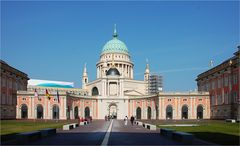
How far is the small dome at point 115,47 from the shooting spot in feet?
600

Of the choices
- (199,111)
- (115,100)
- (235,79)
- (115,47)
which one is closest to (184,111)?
(199,111)

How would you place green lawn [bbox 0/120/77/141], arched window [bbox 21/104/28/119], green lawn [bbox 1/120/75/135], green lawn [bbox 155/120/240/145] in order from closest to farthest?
1. green lawn [bbox 155/120/240/145]
2. green lawn [bbox 0/120/77/141]
3. green lawn [bbox 1/120/75/135]
4. arched window [bbox 21/104/28/119]

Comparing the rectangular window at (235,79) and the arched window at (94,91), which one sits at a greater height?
the rectangular window at (235,79)

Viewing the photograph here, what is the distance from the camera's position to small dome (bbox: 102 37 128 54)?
7205 inches

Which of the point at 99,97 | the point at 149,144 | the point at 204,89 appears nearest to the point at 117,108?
the point at 99,97

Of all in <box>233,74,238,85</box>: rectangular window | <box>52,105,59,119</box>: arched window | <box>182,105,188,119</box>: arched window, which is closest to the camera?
<box>233,74,238,85</box>: rectangular window

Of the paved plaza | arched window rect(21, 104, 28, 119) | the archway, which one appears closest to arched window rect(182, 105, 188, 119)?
the archway

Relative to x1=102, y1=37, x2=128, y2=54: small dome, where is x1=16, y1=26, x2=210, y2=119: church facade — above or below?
below

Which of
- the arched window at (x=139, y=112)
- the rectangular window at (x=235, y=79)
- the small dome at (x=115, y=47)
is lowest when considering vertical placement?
Result: the arched window at (x=139, y=112)

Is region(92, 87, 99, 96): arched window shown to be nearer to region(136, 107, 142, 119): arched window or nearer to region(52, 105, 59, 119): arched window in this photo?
region(136, 107, 142, 119): arched window

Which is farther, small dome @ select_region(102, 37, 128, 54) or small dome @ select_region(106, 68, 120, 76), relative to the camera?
small dome @ select_region(102, 37, 128, 54)

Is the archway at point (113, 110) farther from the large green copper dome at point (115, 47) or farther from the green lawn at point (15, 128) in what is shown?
the green lawn at point (15, 128)

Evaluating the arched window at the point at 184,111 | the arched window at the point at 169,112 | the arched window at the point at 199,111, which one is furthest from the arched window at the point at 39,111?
the arched window at the point at 199,111

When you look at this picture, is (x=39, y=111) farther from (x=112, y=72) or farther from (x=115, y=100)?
(x=112, y=72)
